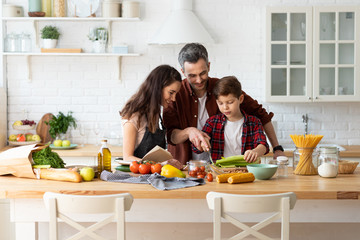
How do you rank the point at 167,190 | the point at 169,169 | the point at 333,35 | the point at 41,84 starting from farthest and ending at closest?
the point at 41,84, the point at 333,35, the point at 169,169, the point at 167,190

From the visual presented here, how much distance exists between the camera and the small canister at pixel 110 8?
521 cm

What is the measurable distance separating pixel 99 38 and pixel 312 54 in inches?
84.6

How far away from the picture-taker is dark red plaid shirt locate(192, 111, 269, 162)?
139 inches

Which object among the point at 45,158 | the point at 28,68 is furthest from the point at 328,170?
the point at 28,68

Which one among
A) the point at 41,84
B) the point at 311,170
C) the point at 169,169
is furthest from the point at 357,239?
the point at 41,84

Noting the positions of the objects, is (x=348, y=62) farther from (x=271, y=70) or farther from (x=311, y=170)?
(x=311, y=170)

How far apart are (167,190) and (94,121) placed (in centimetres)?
305

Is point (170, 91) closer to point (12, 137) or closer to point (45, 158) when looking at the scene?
point (45, 158)

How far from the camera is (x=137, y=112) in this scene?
3.33m

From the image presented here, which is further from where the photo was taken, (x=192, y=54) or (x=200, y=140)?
(x=192, y=54)

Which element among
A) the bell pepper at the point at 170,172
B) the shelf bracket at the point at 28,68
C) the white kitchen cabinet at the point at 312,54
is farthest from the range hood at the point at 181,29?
the bell pepper at the point at 170,172

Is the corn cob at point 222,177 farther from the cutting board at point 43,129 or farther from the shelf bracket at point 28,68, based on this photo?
the shelf bracket at point 28,68

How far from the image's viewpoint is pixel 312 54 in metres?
5.07

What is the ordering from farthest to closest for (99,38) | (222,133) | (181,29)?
(99,38), (181,29), (222,133)
